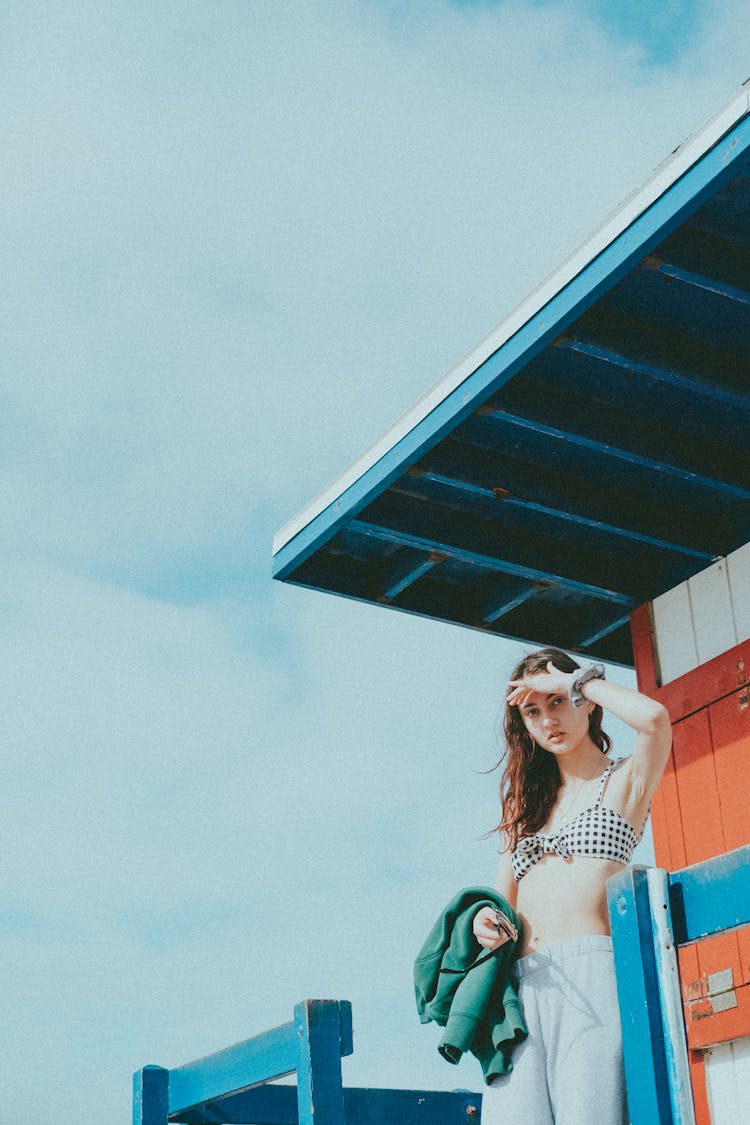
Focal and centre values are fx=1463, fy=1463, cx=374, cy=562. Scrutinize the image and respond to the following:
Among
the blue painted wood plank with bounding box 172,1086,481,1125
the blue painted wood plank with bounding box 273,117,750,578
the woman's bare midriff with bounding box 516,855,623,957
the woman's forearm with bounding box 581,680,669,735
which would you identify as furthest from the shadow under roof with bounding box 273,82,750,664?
the blue painted wood plank with bounding box 172,1086,481,1125

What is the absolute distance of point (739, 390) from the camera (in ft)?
19.6

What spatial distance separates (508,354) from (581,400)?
522mm

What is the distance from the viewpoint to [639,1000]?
3250mm

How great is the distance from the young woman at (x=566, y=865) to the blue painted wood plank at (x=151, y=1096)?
1585mm

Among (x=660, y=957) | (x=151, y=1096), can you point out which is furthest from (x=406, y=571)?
(x=660, y=957)

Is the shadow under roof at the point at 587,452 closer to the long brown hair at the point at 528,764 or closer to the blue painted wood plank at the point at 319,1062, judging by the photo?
the long brown hair at the point at 528,764

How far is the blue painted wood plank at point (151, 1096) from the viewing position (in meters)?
5.25

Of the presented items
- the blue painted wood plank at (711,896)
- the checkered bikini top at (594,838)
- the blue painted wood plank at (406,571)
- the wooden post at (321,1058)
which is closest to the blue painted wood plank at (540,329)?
the blue painted wood plank at (406,571)

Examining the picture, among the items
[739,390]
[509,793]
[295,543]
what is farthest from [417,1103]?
[739,390]

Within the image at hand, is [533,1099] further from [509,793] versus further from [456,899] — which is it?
[509,793]

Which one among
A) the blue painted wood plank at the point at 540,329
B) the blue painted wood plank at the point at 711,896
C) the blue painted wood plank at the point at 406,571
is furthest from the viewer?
the blue painted wood plank at the point at 406,571

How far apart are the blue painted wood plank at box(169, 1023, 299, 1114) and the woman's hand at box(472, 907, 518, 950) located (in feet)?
2.34

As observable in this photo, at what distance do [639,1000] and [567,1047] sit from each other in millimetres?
835

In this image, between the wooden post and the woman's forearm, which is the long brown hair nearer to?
the woman's forearm
